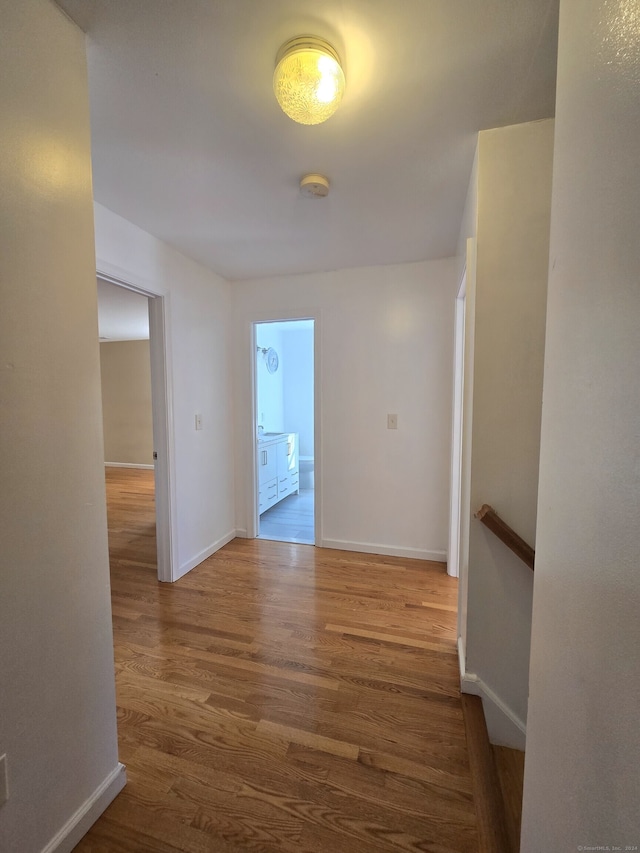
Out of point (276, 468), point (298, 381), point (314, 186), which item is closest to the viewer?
point (314, 186)

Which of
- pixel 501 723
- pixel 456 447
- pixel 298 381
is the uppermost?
pixel 298 381

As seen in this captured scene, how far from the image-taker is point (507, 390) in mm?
1474

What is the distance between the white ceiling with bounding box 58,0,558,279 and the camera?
101 centimetres

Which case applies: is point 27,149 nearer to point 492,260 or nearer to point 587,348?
point 587,348

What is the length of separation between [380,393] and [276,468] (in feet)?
6.38

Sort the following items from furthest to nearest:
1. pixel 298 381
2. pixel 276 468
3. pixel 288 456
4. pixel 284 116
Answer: pixel 298 381 → pixel 288 456 → pixel 276 468 → pixel 284 116

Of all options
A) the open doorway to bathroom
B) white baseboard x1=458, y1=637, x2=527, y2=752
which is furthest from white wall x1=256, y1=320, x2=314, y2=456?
white baseboard x1=458, y1=637, x2=527, y2=752

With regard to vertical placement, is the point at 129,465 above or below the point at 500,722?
above

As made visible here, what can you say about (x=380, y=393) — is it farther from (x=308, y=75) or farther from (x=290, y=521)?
(x=308, y=75)

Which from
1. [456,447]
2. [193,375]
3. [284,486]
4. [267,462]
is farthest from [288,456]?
[456,447]

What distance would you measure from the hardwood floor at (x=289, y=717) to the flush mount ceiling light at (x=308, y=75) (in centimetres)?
226

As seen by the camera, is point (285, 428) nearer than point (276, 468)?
No

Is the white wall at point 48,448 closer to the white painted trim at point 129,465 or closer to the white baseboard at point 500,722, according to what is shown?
the white baseboard at point 500,722

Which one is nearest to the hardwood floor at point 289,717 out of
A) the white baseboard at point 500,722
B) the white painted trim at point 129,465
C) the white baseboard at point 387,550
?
the white baseboard at point 500,722
